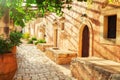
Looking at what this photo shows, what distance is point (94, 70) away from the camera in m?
5.77

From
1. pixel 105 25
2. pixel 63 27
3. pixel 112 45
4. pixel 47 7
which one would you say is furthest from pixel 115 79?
pixel 63 27

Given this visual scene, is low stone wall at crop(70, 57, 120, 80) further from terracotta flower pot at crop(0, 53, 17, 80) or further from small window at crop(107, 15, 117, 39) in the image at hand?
terracotta flower pot at crop(0, 53, 17, 80)

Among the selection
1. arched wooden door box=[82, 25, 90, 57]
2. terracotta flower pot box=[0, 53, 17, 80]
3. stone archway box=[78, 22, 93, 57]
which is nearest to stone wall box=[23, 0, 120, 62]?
stone archway box=[78, 22, 93, 57]

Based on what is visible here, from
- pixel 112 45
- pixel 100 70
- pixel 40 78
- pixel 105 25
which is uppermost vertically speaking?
pixel 105 25

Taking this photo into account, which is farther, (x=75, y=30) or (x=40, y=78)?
(x=75, y=30)

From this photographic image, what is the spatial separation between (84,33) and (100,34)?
→ 8.01 feet

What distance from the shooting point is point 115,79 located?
3.60 meters

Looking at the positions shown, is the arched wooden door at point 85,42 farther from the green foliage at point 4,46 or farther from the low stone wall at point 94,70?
the green foliage at point 4,46

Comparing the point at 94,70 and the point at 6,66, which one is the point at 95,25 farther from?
the point at 6,66

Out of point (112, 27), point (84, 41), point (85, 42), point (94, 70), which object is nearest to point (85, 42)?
point (85, 42)

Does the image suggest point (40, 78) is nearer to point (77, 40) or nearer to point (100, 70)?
point (100, 70)

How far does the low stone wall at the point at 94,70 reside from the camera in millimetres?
5062

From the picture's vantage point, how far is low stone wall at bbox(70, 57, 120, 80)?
506 cm

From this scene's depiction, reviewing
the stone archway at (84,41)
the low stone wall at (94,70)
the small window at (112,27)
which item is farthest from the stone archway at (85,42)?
the low stone wall at (94,70)
